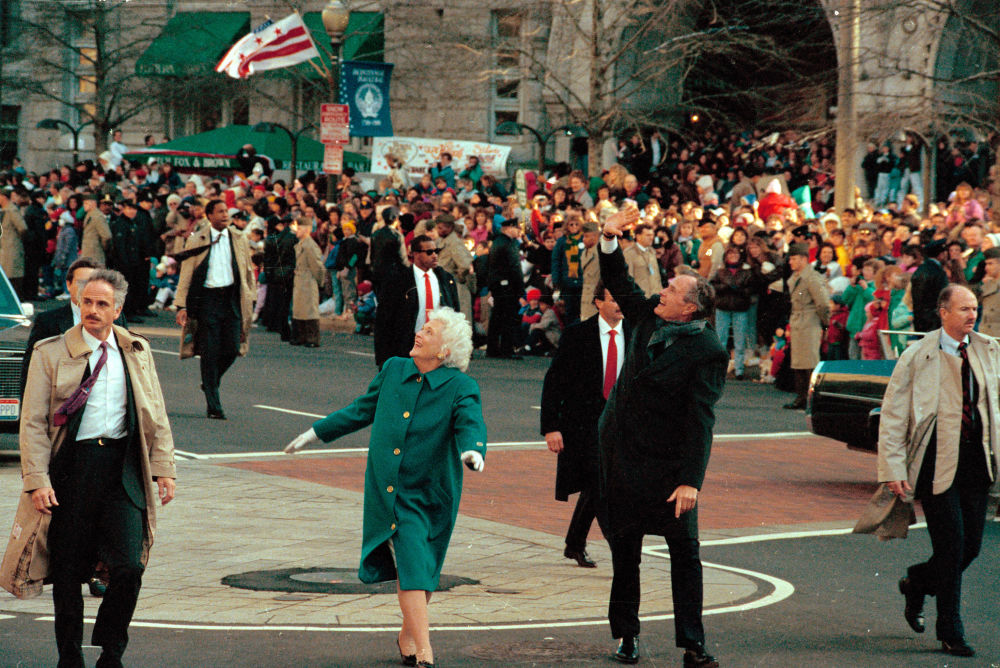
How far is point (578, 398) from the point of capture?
887cm

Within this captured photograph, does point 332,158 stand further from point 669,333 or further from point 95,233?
point 669,333

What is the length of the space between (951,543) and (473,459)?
2.50 m

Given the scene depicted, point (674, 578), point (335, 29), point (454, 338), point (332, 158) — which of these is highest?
point (335, 29)

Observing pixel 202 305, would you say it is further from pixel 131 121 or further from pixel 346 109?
pixel 131 121

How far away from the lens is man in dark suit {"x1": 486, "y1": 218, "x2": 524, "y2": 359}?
21.3 meters

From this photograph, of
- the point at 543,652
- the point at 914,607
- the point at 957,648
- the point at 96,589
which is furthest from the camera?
the point at 96,589

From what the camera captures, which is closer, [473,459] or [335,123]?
[473,459]

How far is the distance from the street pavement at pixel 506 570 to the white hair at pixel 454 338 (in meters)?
1.28

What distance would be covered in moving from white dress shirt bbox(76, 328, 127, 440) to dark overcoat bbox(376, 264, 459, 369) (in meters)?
5.50

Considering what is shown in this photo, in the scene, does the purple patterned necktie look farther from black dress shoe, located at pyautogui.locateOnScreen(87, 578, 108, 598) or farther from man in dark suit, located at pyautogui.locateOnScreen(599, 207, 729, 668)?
man in dark suit, located at pyautogui.locateOnScreen(599, 207, 729, 668)

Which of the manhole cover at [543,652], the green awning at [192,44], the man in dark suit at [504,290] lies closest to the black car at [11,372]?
the manhole cover at [543,652]

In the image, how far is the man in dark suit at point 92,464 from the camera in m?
6.27

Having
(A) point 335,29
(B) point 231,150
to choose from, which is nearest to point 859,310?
(A) point 335,29

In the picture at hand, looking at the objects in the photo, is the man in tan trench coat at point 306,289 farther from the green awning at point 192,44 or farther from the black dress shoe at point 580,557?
the green awning at point 192,44
